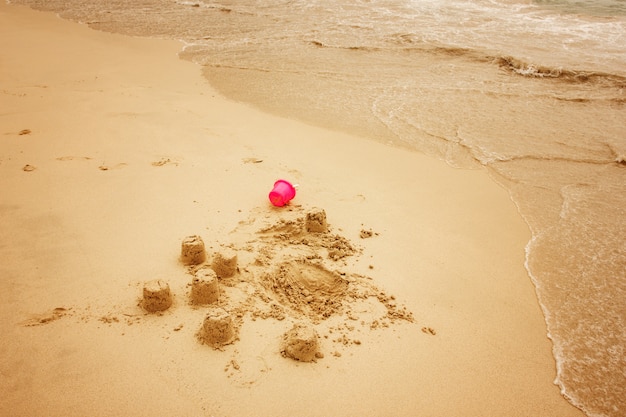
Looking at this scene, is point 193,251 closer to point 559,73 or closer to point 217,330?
point 217,330

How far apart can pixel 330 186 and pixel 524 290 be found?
179cm

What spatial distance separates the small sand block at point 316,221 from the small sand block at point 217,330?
106 centimetres

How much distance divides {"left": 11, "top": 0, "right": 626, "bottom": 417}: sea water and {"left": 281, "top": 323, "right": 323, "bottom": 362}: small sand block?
1410 mm

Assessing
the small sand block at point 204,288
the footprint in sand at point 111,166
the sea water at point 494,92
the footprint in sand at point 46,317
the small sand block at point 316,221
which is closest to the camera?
the footprint in sand at point 46,317

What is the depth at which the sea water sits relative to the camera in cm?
280

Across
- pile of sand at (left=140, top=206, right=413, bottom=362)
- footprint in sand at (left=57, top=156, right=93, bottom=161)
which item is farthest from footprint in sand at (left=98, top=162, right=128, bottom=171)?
pile of sand at (left=140, top=206, right=413, bottom=362)

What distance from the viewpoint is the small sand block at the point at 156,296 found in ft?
7.55

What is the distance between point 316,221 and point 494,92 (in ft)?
14.6

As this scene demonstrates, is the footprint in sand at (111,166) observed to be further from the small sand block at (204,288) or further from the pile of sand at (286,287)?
the small sand block at (204,288)

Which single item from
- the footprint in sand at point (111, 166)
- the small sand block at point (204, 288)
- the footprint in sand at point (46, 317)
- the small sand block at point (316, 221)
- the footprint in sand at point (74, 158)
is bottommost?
the footprint in sand at point (46, 317)

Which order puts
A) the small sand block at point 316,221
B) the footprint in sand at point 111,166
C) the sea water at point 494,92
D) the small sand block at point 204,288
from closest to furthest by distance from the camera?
the small sand block at point 204,288
the sea water at point 494,92
the small sand block at point 316,221
the footprint in sand at point 111,166

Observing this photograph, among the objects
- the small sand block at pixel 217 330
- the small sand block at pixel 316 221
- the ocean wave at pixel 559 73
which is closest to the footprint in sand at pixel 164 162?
the small sand block at pixel 316 221

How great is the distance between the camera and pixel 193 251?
266 centimetres

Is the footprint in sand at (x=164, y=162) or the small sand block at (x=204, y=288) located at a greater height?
the footprint in sand at (x=164, y=162)
